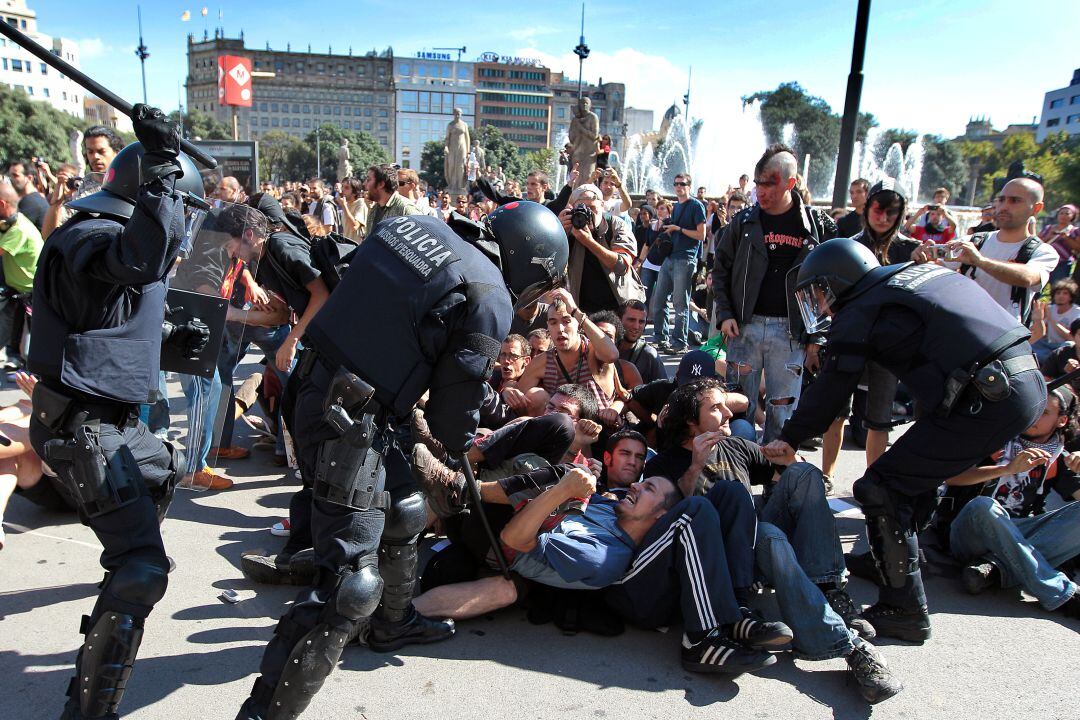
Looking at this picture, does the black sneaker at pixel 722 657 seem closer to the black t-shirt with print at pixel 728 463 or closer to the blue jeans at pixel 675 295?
the black t-shirt with print at pixel 728 463

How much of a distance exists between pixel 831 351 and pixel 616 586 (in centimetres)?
137

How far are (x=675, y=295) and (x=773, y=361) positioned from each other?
4.49 meters

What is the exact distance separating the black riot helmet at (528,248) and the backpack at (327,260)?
132cm

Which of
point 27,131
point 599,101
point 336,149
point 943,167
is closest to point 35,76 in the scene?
point 336,149

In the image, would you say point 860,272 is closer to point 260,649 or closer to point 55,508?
point 260,649

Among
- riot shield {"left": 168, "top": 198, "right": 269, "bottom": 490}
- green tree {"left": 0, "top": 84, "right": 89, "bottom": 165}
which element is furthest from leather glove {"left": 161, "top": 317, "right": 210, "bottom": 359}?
green tree {"left": 0, "top": 84, "right": 89, "bottom": 165}

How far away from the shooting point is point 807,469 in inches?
129

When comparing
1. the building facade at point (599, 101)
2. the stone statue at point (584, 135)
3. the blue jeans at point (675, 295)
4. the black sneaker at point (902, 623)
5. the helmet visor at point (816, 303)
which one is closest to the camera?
the black sneaker at point (902, 623)

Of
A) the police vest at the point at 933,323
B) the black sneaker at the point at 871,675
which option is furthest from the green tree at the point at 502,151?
the black sneaker at the point at 871,675

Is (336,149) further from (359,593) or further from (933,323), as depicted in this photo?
(359,593)

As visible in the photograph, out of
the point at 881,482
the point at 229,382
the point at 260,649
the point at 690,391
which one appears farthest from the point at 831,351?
the point at 229,382

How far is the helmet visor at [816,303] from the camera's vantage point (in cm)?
327

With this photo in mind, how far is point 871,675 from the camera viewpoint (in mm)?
2656

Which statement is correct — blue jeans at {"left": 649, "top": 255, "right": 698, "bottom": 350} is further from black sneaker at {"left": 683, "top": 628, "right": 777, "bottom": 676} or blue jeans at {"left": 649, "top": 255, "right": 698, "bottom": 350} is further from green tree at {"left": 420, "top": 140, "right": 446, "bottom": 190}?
green tree at {"left": 420, "top": 140, "right": 446, "bottom": 190}
